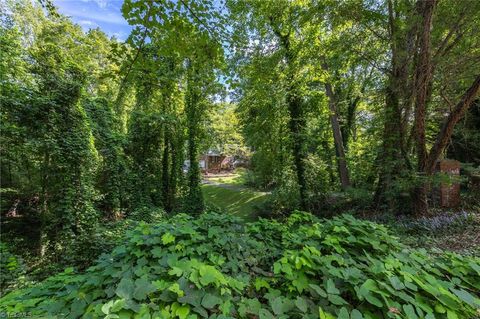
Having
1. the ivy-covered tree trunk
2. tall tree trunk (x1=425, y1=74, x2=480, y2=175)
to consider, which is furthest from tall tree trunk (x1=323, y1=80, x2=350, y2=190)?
the ivy-covered tree trunk

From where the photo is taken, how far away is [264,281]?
5.64ft

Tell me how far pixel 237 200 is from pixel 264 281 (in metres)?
11.9

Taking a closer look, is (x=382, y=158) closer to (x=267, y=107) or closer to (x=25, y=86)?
(x=267, y=107)

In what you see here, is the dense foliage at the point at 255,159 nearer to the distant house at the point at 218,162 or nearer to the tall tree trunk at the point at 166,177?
the tall tree trunk at the point at 166,177


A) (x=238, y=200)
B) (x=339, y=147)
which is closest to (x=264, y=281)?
(x=339, y=147)

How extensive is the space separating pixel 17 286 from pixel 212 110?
9.23 metres

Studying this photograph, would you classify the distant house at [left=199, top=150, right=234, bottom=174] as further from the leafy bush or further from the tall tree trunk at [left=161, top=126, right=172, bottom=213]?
the leafy bush

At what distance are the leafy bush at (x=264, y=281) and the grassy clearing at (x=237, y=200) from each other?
336 inches

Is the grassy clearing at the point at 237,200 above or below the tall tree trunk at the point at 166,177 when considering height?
below

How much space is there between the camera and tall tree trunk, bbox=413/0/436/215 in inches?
194

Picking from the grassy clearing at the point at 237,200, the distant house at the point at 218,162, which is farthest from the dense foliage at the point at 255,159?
the distant house at the point at 218,162

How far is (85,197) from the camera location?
601 centimetres

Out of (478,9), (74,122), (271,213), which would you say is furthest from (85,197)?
(478,9)

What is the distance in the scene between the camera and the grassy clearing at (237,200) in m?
11.3
